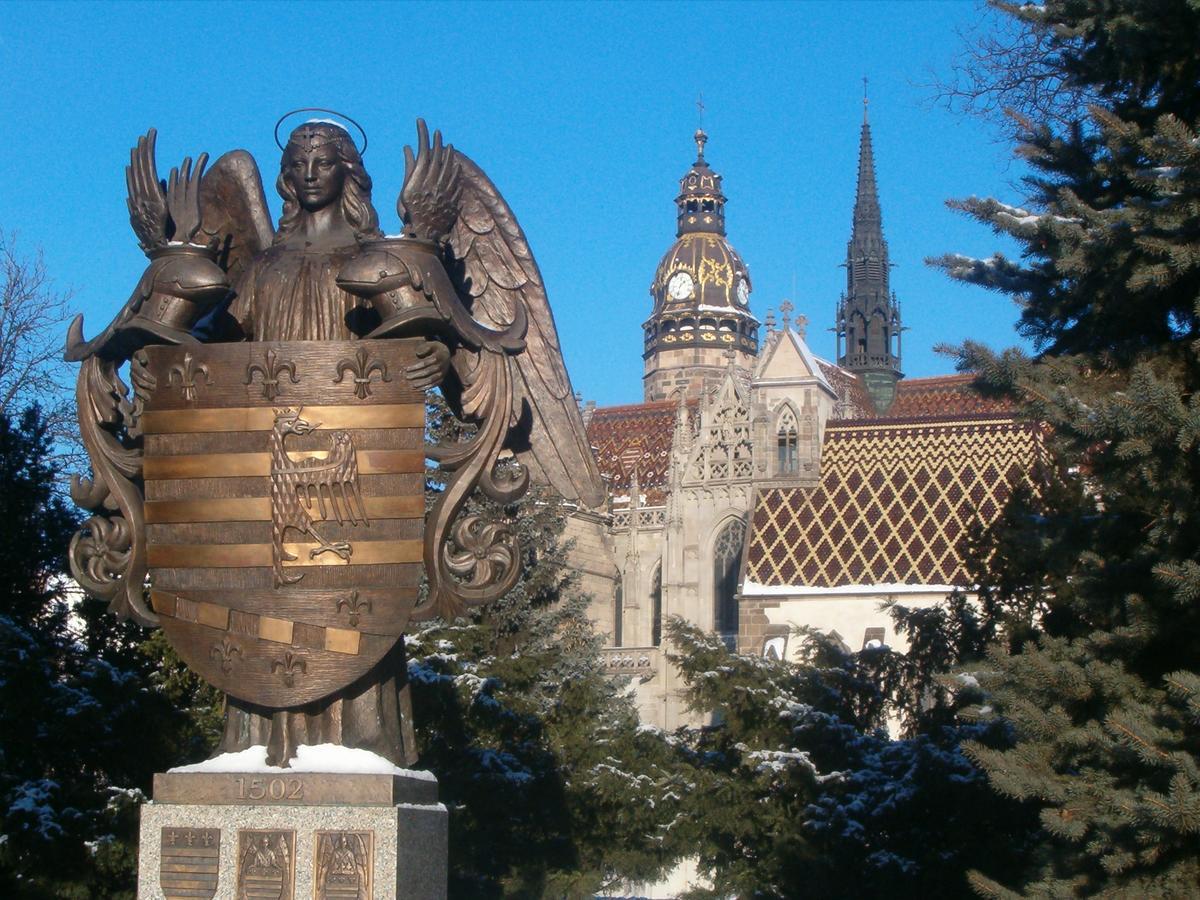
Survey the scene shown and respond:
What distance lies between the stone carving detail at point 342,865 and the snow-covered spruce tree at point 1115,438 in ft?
14.7

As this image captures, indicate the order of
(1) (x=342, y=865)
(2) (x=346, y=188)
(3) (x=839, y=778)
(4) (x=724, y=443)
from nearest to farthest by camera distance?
(1) (x=342, y=865), (2) (x=346, y=188), (3) (x=839, y=778), (4) (x=724, y=443)

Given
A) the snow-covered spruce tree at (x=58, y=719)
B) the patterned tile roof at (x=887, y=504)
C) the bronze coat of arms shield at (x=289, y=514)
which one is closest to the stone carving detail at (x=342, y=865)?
the bronze coat of arms shield at (x=289, y=514)

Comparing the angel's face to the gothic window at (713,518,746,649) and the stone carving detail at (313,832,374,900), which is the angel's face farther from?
the gothic window at (713,518,746,649)

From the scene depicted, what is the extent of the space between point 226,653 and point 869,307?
209 feet

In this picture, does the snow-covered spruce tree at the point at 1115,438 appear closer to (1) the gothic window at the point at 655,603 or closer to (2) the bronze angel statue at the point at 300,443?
(2) the bronze angel statue at the point at 300,443

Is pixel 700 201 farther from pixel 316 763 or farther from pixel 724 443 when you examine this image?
pixel 316 763

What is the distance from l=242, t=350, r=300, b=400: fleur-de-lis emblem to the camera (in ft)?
25.5

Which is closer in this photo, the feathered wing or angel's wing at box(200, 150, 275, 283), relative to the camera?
angel's wing at box(200, 150, 275, 283)

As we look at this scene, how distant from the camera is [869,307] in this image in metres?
69.9

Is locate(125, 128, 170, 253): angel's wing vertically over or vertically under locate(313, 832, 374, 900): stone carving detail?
over

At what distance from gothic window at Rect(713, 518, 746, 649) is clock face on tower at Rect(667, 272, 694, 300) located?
124ft

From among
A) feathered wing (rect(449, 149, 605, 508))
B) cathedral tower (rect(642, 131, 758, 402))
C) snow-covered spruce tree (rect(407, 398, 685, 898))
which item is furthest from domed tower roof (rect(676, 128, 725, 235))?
feathered wing (rect(449, 149, 605, 508))

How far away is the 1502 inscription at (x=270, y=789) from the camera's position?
7582mm

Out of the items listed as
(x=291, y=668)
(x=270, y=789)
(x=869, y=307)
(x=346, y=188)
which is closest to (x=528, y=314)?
(x=346, y=188)
